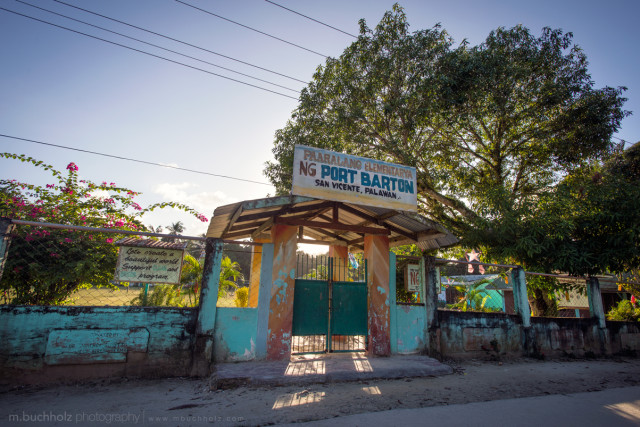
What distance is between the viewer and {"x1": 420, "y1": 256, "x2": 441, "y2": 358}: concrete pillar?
23.0 feet

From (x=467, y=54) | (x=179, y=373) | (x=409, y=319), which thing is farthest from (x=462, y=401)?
(x=467, y=54)

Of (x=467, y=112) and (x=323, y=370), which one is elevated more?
(x=467, y=112)

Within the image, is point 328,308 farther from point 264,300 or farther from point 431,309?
point 431,309

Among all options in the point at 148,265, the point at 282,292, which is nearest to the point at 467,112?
the point at 282,292

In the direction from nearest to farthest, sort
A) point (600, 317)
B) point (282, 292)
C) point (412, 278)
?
point (282, 292) → point (412, 278) → point (600, 317)

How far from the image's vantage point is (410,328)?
709 centimetres

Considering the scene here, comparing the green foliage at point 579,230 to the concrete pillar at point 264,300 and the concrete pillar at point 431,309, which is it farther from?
the concrete pillar at point 264,300

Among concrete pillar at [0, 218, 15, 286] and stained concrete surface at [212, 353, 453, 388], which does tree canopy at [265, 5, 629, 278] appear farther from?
concrete pillar at [0, 218, 15, 286]

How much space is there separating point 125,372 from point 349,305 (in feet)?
14.1

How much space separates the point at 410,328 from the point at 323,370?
2.61 metres

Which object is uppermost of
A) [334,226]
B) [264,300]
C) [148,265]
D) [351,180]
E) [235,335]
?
[351,180]

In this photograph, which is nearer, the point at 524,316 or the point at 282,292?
the point at 282,292

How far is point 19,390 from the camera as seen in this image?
173 inches

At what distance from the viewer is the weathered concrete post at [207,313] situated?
5379mm
